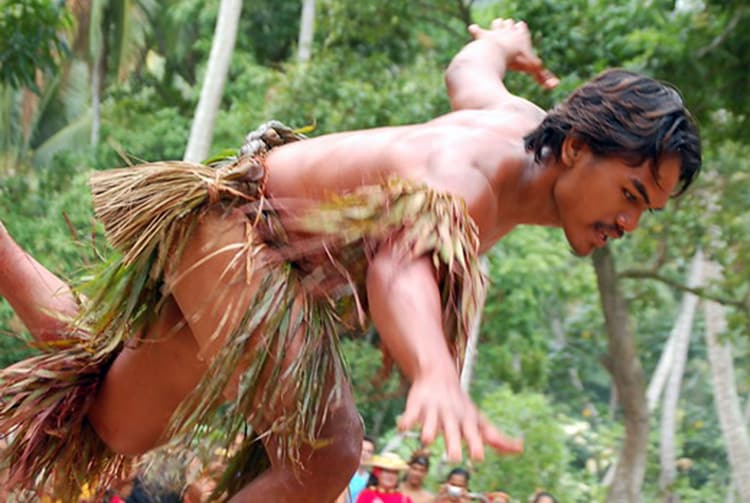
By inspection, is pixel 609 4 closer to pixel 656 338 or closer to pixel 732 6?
pixel 732 6

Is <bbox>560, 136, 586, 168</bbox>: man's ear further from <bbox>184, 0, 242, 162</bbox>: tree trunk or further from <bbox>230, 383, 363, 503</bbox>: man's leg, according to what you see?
<bbox>184, 0, 242, 162</bbox>: tree trunk

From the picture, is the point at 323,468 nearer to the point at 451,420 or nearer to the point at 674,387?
the point at 451,420

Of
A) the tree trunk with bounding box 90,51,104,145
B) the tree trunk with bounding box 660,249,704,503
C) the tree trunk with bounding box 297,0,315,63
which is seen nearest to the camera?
the tree trunk with bounding box 297,0,315,63

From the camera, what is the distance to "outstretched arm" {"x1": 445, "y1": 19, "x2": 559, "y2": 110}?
293cm

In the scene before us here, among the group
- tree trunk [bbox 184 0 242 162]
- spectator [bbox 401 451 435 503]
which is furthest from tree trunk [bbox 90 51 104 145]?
spectator [bbox 401 451 435 503]

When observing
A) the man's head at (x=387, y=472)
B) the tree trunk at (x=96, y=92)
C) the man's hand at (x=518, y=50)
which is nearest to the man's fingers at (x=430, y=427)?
the man's hand at (x=518, y=50)

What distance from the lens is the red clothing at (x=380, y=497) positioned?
5527mm

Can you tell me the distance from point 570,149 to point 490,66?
0.72m

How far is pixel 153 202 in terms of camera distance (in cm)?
273

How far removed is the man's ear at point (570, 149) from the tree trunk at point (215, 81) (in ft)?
30.3

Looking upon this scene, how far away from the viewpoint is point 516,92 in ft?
30.0

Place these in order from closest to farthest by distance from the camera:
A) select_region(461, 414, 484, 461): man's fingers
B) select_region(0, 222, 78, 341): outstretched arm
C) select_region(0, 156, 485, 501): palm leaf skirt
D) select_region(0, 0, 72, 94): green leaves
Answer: select_region(461, 414, 484, 461): man's fingers → select_region(0, 156, 485, 501): palm leaf skirt → select_region(0, 222, 78, 341): outstretched arm → select_region(0, 0, 72, 94): green leaves

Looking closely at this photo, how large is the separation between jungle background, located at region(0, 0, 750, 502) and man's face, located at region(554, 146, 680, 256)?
1.72 ft

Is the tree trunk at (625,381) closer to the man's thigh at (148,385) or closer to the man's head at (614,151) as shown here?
the man's thigh at (148,385)
